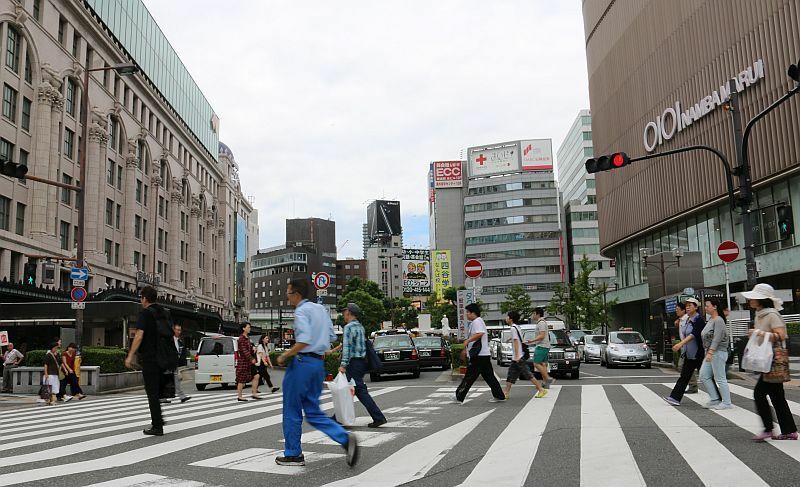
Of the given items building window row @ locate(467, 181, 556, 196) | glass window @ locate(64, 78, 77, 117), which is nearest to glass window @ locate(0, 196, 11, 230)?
glass window @ locate(64, 78, 77, 117)

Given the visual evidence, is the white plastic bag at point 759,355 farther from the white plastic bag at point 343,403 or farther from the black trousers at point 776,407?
the white plastic bag at point 343,403

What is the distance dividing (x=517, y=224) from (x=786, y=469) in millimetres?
100610

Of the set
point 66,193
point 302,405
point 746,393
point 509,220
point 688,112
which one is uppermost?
point 509,220

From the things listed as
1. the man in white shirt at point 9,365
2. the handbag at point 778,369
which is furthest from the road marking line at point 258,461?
the man in white shirt at point 9,365

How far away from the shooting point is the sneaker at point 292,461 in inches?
218

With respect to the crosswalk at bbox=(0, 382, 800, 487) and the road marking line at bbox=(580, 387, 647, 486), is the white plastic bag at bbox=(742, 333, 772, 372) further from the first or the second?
the road marking line at bbox=(580, 387, 647, 486)

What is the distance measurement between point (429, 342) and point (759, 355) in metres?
18.1

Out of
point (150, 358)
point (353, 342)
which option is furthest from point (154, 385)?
point (353, 342)

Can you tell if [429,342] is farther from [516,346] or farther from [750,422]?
[750,422]

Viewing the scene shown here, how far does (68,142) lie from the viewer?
129 ft

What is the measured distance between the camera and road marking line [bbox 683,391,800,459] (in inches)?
237

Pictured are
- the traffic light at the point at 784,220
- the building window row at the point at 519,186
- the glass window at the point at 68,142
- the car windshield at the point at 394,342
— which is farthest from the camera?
the building window row at the point at 519,186

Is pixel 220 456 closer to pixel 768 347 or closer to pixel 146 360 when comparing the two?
pixel 146 360

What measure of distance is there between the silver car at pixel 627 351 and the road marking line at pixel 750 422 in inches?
529
